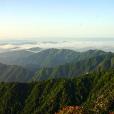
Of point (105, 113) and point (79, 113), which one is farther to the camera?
point (105, 113)

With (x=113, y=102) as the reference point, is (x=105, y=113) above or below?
above

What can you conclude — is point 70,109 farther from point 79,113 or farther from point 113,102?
point 113,102

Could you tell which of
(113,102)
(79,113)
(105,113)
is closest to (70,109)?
(79,113)

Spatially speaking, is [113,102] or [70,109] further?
[113,102]

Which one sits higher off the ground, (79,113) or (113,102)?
(79,113)

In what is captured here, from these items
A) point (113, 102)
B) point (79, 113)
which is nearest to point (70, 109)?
point (79, 113)

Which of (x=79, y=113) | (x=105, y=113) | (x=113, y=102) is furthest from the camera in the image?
(x=113, y=102)

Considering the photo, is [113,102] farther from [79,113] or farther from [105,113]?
[79,113]

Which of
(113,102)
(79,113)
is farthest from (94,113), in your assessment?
(113,102)

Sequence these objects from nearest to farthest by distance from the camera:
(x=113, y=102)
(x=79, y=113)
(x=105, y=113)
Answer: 1. (x=79, y=113)
2. (x=105, y=113)
3. (x=113, y=102)
